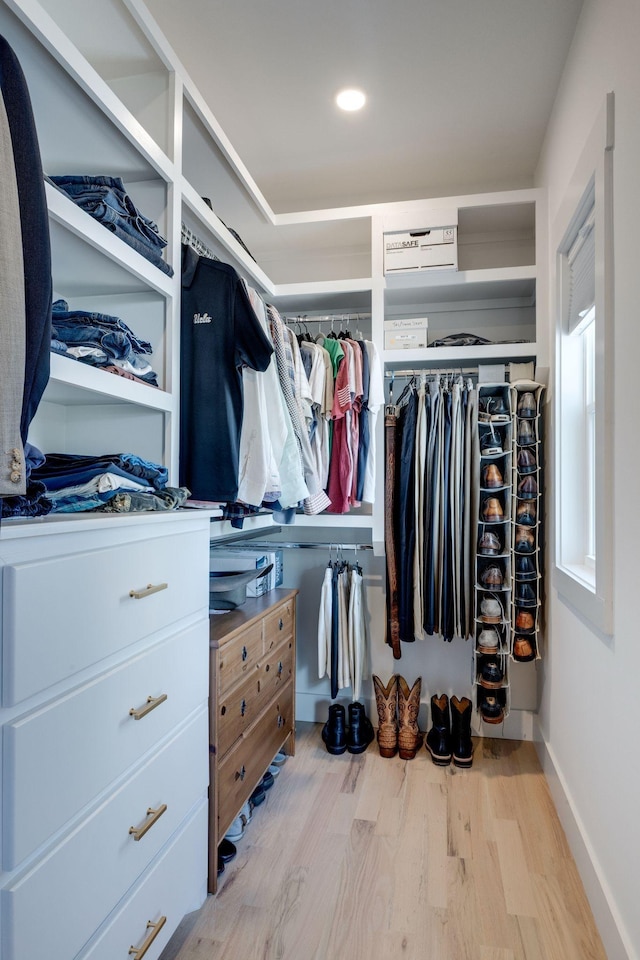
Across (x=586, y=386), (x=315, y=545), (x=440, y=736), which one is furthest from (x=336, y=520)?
(x=586, y=386)

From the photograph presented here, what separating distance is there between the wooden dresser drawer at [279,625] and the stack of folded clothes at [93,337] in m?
1.09

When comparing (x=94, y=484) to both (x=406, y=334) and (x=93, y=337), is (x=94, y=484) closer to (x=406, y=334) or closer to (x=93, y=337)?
(x=93, y=337)

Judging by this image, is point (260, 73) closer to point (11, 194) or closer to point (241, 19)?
point (241, 19)

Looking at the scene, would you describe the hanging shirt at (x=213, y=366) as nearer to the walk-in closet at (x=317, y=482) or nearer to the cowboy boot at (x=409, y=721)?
the walk-in closet at (x=317, y=482)

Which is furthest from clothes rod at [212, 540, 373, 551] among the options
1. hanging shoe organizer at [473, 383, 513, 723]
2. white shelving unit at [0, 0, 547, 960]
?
hanging shoe organizer at [473, 383, 513, 723]

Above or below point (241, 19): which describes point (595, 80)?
below

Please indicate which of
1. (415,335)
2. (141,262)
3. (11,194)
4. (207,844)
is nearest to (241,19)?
(141,262)

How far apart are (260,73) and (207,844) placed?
8.46ft

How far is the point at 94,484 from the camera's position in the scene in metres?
1.24

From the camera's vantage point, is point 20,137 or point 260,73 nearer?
point 20,137

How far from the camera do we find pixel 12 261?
831 millimetres

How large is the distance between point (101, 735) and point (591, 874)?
140cm

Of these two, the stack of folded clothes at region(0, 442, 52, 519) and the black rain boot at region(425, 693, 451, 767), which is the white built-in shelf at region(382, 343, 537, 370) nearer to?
the black rain boot at region(425, 693, 451, 767)

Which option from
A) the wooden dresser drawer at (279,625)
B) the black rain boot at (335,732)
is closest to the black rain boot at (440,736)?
the black rain boot at (335,732)
